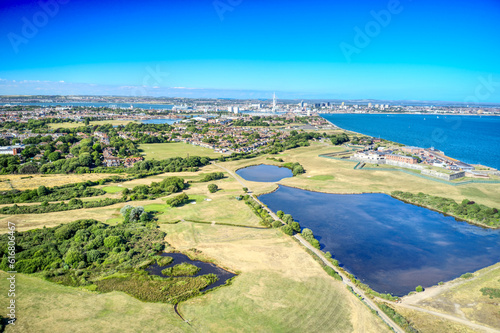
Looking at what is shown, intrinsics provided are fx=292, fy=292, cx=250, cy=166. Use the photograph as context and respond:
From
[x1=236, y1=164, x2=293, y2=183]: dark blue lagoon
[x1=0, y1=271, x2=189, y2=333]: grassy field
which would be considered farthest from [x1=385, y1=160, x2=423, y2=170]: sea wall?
[x1=0, y1=271, x2=189, y2=333]: grassy field

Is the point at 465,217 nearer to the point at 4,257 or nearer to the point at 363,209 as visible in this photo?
the point at 363,209

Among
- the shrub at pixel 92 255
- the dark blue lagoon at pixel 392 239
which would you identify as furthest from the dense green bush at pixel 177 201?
the shrub at pixel 92 255

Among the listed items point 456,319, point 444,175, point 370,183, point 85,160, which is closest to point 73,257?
point 456,319

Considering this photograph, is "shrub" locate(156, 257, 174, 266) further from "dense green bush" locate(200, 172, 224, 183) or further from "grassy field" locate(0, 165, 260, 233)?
"dense green bush" locate(200, 172, 224, 183)

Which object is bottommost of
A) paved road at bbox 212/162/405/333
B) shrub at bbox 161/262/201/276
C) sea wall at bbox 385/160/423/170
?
shrub at bbox 161/262/201/276

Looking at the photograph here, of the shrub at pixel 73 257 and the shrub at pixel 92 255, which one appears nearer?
the shrub at pixel 73 257

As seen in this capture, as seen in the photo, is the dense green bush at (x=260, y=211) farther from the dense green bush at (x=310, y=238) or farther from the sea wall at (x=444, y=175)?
the sea wall at (x=444, y=175)
